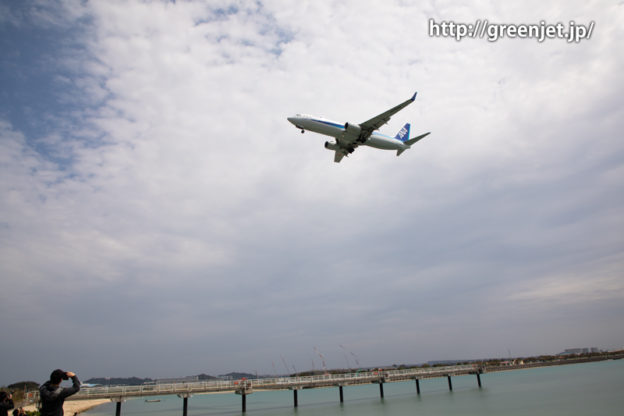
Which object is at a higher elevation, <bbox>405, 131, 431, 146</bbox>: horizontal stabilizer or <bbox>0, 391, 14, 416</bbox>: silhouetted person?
<bbox>405, 131, 431, 146</bbox>: horizontal stabilizer

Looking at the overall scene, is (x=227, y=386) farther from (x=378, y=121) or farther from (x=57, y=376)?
(x=57, y=376)

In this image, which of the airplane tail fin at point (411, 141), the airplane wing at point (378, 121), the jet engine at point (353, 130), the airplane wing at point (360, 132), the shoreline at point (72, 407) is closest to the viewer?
the airplane wing at point (378, 121)

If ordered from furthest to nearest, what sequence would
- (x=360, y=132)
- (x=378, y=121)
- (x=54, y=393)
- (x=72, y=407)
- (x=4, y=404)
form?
1. (x=72, y=407)
2. (x=360, y=132)
3. (x=378, y=121)
4. (x=4, y=404)
5. (x=54, y=393)

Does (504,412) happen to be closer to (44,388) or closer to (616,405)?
(616,405)

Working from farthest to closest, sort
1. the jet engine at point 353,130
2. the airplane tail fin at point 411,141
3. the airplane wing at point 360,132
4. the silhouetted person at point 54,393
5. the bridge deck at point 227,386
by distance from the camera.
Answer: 1. the airplane tail fin at point 411,141
2. the bridge deck at point 227,386
3. the jet engine at point 353,130
4. the airplane wing at point 360,132
5. the silhouetted person at point 54,393

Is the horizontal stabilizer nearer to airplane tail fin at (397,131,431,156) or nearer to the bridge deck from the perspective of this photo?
airplane tail fin at (397,131,431,156)

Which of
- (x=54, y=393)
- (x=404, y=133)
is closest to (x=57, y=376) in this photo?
(x=54, y=393)

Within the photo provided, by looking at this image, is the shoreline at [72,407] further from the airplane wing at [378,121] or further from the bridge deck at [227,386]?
the airplane wing at [378,121]

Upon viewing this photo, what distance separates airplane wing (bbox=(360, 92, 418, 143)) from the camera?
42866 mm

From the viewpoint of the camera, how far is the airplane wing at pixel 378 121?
42.9 metres

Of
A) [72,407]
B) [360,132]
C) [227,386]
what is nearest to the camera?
[360,132]

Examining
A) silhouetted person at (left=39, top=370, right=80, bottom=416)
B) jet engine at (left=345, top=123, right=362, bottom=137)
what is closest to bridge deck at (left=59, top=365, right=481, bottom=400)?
jet engine at (left=345, top=123, right=362, bottom=137)

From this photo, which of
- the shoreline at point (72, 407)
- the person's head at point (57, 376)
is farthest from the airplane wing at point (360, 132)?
the shoreline at point (72, 407)

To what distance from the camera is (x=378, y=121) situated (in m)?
45.9
